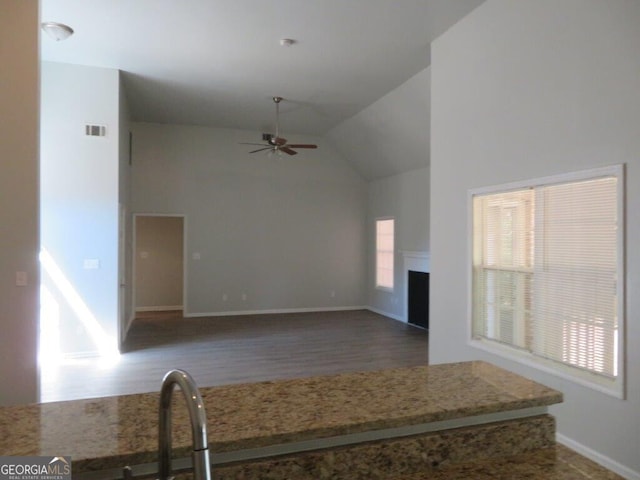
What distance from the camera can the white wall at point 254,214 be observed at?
8742mm

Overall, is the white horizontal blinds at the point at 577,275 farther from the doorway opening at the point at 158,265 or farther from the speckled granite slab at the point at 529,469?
the doorway opening at the point at 158,265

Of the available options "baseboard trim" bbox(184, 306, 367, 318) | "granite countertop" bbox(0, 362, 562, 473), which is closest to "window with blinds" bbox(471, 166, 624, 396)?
"granite countertop" bbox(0, 362, 562, 473)

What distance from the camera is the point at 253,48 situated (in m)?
5.09

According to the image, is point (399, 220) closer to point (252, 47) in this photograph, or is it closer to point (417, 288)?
point (417, 288)

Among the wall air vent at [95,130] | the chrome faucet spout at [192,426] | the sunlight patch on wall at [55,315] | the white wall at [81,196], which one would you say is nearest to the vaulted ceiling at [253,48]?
the white wall at [81,196]

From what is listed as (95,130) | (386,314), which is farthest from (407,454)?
(386,314)

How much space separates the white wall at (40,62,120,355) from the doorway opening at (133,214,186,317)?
12.7 feet

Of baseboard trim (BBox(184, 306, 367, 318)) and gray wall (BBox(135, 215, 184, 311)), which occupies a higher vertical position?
gray wall (BBox(135, 215, 184, 311))

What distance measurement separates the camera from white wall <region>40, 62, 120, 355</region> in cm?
563

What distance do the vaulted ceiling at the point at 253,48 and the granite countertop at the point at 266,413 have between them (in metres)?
3.80

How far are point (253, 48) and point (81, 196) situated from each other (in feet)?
9.56

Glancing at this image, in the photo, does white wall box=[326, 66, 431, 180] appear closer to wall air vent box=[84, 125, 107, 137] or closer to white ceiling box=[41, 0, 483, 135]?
white ceiling box=[41, 0, 483, 135]

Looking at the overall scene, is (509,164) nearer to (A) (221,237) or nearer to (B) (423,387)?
(B) (423,387)

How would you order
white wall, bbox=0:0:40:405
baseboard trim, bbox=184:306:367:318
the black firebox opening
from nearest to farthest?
white wall, bbox=0:0:40:405
the black firebox opening
baseboard trim, bbox=184:306:367:318
